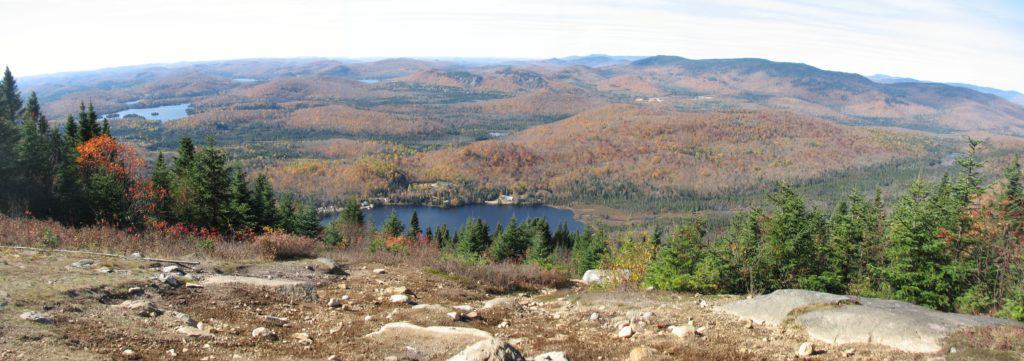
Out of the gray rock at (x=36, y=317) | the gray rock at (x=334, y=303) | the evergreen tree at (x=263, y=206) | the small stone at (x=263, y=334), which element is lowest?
the evergreen tree at (x=263, y=206)

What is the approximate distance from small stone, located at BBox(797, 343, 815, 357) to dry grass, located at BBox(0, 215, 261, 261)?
57.4 feet

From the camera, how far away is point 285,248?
71.5ft

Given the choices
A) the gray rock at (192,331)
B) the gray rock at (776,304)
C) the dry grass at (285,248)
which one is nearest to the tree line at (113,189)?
the dry grass at (285,248)

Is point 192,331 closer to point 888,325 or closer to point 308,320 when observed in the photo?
Answer: point 308,320

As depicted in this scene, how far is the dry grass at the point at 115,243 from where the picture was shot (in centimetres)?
1791

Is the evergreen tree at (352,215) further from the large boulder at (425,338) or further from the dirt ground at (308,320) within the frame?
the large boulder at (425,338)

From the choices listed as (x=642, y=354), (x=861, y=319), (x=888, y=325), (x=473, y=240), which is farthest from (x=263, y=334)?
(x=473, y=240)

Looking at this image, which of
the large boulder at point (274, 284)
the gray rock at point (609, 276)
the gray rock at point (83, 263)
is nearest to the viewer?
the gray rock at point (83, 263)

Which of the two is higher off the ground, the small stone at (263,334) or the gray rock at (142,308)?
the gray rock at (142,308)

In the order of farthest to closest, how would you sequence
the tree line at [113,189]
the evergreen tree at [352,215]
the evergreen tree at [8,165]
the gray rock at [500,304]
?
the evergreen tree at [352,215] → the tree line at [113,189] → the evergreen tree at [8,165] → the gray rock at [500,304]

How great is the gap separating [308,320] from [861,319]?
41.9ft

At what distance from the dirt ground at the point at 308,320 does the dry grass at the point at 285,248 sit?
2776 mm

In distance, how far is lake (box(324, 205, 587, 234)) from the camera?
140250 mm

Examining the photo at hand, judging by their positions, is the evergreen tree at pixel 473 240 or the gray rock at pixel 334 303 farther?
the evergreen tree at pixel 473 240
